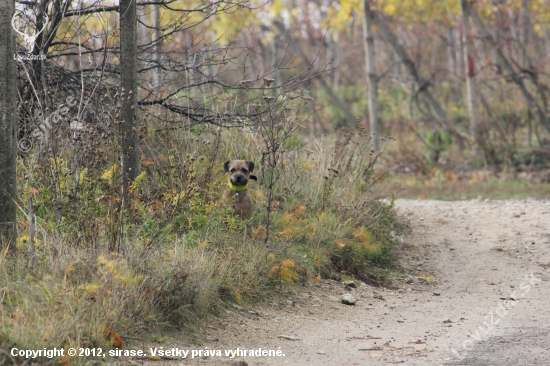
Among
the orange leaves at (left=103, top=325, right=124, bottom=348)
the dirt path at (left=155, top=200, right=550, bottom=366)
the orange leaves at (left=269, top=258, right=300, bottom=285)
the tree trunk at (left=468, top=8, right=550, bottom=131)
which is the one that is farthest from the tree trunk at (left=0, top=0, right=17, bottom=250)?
the tree trunk at (left=468, top=8, right=550, bottom=131)

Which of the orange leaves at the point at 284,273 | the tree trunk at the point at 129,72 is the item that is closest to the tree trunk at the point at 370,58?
the orange leaves at the point at 284,273

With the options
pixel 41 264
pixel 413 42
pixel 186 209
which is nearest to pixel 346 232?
pixel 186 209

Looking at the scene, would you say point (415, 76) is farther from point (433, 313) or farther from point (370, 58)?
point (433, 313)

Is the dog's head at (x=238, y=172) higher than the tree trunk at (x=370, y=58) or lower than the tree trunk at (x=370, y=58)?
lower

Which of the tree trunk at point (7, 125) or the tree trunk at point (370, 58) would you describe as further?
the tree trunk at point (370, 58)

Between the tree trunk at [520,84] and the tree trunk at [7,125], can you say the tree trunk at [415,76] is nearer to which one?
the tree trunk at [520,84]

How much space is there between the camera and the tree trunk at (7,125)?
5203 mm

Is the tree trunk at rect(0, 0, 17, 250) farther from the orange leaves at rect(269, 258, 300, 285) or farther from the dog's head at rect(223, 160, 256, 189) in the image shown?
the orange leaves at rect(269, 258, 300, 285)

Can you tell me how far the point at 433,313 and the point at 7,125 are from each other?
433cm

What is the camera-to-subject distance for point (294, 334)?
5680mm

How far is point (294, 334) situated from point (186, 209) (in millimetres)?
2004

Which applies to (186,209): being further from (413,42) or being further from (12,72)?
(413,42)

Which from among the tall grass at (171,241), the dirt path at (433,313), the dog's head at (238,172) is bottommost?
the dirt path at (433,313)

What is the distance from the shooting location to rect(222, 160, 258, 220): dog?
278 inches
